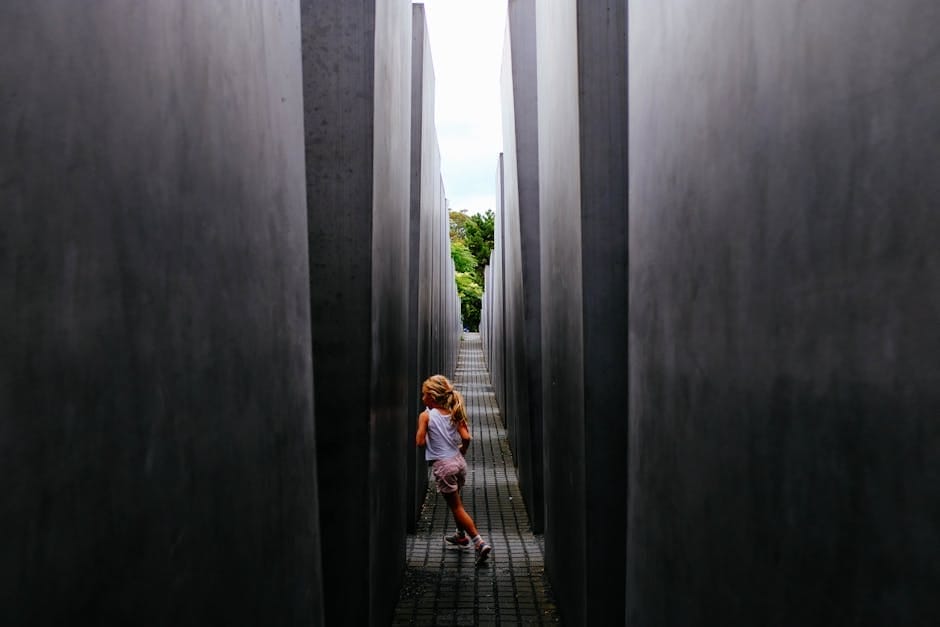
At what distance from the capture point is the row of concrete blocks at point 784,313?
4.82 ft

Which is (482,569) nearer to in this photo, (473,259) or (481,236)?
(481,236)

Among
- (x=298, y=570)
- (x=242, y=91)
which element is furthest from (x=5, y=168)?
(x=298, y=570)

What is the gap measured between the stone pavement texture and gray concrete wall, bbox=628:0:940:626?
3.88m

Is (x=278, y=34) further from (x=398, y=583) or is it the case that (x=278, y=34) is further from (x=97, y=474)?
(x=398, y=583)

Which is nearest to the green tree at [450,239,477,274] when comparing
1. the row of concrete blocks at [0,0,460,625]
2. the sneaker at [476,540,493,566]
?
the sneaker at [476,540,493,566]

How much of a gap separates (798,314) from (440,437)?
21.1ft

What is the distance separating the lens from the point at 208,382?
2240 mm

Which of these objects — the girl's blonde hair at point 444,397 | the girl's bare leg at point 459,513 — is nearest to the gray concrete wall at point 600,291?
the girl's blonde hair at point 444,397

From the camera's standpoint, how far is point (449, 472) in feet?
26.8

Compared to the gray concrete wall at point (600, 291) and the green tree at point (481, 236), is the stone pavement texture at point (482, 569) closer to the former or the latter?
the gray concrete wall at point (600, 291)

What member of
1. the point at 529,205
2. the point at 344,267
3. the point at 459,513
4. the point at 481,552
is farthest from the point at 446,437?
the point at 344,267

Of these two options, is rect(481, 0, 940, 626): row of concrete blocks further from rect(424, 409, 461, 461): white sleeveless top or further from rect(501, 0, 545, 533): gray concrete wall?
rect(501, 0, 545, 533): gray concrete wall

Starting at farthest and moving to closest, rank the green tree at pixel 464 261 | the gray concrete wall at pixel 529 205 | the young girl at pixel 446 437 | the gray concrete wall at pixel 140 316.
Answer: the green tree at pixel 464 261 < the gray concrete wall at pixel 529 205 < the young girl at pixel 446 437 < the gray concrete wall at pixel 140 316

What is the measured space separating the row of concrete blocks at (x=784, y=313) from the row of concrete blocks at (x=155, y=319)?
138 centimetres
